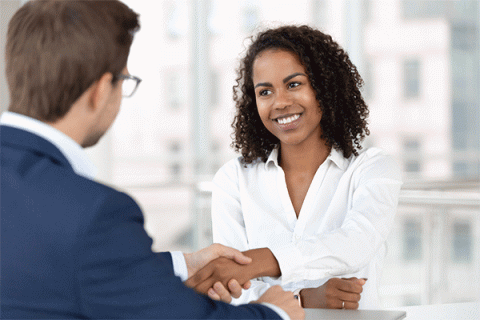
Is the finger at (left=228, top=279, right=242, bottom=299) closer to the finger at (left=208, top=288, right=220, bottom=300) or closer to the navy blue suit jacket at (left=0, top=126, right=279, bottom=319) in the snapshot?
the finger at (left=208, top=288, right=220, bottom=300)

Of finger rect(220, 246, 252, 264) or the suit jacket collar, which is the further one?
finger rect(220, 246, 252, 264)

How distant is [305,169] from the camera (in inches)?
72.1

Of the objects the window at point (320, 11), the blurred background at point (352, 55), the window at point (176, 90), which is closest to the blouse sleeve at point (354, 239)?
the blurred background at point (352, 55)

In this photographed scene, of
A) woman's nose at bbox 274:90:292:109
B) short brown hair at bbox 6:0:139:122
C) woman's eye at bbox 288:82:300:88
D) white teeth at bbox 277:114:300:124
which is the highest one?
short brown hair at bbox 6:0:139:122

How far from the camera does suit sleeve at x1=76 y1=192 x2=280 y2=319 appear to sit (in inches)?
32.0

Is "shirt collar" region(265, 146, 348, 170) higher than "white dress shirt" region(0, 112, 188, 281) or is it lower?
lower

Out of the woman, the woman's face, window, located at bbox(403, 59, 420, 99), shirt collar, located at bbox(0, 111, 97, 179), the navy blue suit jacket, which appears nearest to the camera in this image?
the navy blue suit jacket

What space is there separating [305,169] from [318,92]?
10.3 inches

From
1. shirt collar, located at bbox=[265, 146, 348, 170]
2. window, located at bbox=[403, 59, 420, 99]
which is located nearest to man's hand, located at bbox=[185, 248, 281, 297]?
shirt collar, located at bbox=[265, 146, 348, 170]

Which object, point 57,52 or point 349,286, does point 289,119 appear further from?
point 57,52

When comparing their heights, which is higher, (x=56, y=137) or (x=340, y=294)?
(x=56, y=137)

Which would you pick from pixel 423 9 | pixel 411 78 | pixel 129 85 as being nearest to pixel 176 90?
pixel 411 78

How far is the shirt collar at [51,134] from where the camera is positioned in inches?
35.6

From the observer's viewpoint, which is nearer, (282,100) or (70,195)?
(70,195)
